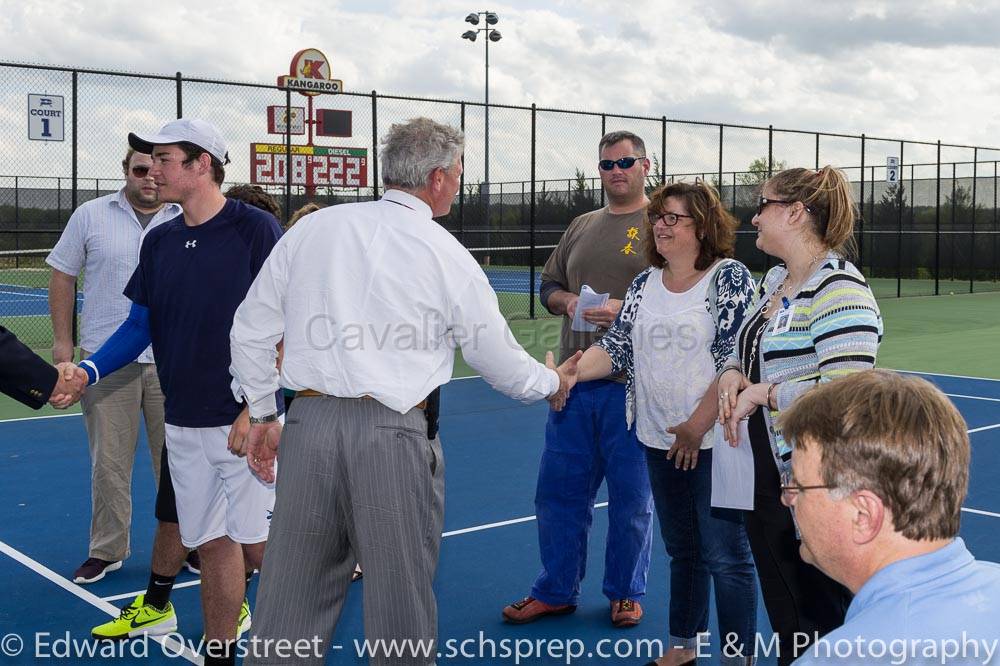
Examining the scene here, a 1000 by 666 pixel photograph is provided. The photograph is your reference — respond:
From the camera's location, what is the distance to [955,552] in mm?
1602

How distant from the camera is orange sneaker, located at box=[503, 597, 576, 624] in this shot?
15.3 feet

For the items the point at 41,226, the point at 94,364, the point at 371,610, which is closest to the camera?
the point at 371,610

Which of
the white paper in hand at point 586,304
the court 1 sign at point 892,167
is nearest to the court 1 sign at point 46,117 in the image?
the white paper in hand at point 586,304

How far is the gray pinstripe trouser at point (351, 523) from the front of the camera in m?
2.92

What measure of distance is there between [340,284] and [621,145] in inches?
95.1

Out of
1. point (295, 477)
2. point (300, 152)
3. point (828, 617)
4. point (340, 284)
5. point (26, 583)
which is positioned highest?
point (300, 152)

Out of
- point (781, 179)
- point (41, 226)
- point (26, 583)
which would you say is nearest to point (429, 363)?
point (781, 179)

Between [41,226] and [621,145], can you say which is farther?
[41,226]

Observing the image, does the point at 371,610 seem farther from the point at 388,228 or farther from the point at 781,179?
the point at 781,179

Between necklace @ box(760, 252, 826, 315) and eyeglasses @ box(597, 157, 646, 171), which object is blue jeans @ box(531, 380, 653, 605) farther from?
necklace @ box(760, 252, 826, 315)

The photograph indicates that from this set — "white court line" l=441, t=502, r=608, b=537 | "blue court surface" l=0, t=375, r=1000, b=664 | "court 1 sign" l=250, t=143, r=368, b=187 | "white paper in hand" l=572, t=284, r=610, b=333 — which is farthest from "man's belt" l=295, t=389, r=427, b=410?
"court 1 sign" l=250, t=143, r=368, b=187

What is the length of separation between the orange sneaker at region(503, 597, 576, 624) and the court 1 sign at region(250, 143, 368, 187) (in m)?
12.8

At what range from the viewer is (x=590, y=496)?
4918 mm

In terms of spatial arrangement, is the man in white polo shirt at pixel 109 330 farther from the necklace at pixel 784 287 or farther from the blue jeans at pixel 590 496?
the necklace at pixel 784 287
